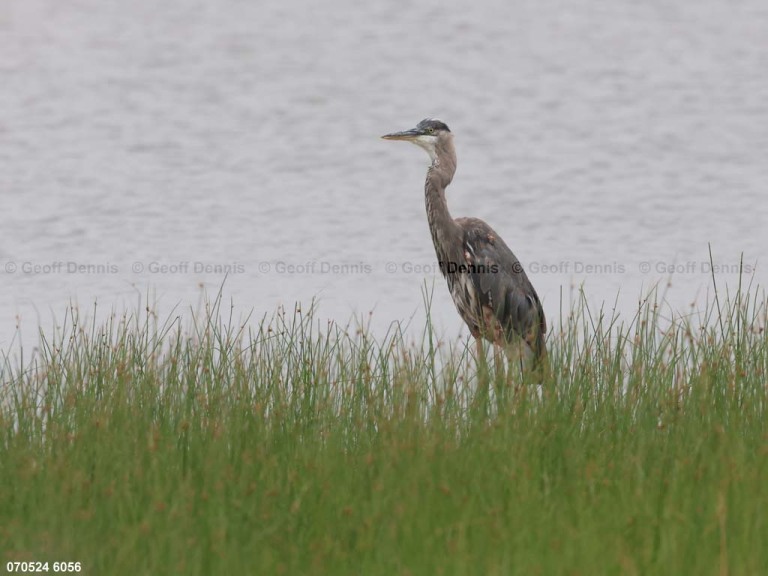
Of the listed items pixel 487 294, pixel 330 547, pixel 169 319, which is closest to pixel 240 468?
pixel 330 547

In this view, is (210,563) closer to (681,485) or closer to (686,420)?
(681,485)

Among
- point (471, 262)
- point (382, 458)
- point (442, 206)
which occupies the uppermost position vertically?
point (442, 206)

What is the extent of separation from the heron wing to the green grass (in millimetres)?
1882

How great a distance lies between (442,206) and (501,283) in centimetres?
76

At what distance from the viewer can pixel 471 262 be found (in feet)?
29.8

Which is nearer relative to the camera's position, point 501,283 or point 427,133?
point 501,283

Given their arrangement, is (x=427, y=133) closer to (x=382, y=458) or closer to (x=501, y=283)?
(x=501, y=283)

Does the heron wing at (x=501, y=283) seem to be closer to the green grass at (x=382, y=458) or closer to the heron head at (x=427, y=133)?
the heron head at (x=427, y=133)

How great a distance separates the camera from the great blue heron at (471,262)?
29.6ft

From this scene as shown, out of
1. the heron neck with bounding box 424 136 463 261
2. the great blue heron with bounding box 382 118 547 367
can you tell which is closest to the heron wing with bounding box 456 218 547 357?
the great blue heron with bounding box 382 118 547 367

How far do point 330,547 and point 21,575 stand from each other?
1285mm

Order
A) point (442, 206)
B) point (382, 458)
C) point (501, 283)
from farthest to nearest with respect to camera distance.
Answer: point (442, 206) < point (501, 283) < point (382, 458)

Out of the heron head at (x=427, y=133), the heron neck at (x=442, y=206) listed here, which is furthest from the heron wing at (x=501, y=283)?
the heron head at (x=427, y=133)

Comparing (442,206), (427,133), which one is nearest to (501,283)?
(442,206)
